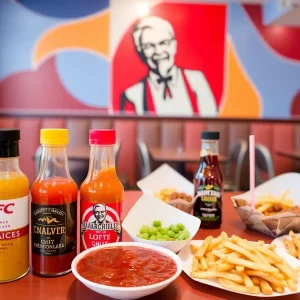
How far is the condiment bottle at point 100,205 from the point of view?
32.0 inches

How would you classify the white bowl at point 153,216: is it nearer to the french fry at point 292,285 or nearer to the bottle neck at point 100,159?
the bottle neck at point 100,159

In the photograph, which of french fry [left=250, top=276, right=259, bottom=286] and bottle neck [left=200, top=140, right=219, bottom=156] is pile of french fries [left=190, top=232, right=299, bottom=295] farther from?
bottle neck [left=200, top=140, right=219, bottom=156]

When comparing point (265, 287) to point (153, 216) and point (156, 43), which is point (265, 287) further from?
point (156, 43)

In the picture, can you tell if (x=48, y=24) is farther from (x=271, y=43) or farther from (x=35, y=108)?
(x=271, y=43)

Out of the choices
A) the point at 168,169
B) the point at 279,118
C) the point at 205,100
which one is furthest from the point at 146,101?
the point at 168,169

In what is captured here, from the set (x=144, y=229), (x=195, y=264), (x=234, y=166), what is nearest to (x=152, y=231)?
(x=144, y=229)

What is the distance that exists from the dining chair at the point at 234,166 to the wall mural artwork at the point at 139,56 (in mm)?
618

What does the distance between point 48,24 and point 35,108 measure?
103 centimetres

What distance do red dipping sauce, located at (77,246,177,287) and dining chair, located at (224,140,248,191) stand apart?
266 cm

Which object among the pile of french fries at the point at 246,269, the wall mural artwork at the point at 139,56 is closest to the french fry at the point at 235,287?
the pile of french fries at the point at 246,269

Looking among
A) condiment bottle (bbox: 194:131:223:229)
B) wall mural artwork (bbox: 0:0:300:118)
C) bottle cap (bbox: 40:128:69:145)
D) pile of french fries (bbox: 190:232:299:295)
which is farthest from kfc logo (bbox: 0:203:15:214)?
wall mural artwork (bbox: 0:0:300:118)

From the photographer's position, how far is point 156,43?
445 cm

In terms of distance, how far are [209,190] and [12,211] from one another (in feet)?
2.09

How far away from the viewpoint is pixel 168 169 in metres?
1.56
